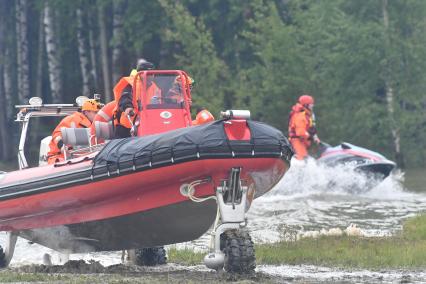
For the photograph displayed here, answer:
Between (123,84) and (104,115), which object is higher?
(123,84)

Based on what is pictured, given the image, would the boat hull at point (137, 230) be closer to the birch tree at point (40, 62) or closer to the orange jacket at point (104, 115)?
the orange jacket at point (104, 115)

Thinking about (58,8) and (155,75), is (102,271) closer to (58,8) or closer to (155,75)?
(155,75)

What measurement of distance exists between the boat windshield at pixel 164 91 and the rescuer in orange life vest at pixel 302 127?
9.86 m

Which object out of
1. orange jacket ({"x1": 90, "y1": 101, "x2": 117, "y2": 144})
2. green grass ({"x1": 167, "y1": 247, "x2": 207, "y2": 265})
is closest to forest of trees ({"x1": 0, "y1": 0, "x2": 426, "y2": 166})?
green grass ({"x1": 167, "y1": 247, "x2": 207, "y2": 265})

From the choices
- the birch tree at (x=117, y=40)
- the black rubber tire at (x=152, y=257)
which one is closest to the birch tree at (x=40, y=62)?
the birch tree at (x=117, y=40)

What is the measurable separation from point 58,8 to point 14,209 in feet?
74.8

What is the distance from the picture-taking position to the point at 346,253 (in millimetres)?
12219

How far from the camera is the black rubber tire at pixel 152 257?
12.5 metres

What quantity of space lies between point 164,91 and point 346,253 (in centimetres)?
248

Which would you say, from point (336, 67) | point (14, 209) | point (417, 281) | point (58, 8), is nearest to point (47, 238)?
point (14, 209)

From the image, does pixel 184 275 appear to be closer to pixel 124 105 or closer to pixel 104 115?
pixel 124 105

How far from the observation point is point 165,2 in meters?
30.4

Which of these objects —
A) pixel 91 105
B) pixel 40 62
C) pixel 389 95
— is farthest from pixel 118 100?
pixel 40 62

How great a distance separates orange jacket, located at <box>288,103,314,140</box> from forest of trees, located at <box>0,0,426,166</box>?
5.68 metres
